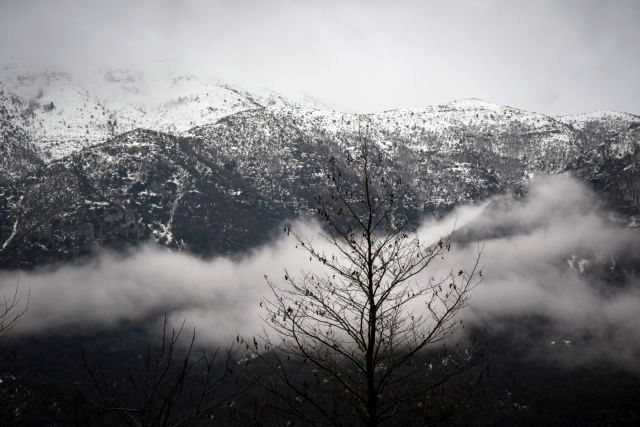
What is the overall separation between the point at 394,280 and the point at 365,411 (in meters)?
3.01

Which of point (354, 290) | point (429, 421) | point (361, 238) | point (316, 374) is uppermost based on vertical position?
point (361, 238)

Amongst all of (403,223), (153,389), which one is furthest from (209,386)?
(403,223)

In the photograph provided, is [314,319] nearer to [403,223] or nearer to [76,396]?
[403,223]

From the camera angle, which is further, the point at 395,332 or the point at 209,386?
the point at 395,332

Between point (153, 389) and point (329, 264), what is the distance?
436 centimetres

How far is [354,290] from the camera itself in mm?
10617

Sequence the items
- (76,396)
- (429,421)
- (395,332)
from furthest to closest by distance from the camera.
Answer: (395,332), (429,421), (76,396)

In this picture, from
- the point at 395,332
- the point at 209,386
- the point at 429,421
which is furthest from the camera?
the point at 395,332

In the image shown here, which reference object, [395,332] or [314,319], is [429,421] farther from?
[314,319]

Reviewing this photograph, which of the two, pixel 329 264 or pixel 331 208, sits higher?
pixel 331 208

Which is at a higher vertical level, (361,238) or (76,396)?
(361,238)

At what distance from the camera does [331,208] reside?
33.6ft

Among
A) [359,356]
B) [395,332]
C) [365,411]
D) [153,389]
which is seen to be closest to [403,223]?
[395,332]

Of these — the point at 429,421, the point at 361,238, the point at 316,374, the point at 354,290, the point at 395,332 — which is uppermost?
the point at 361,238
